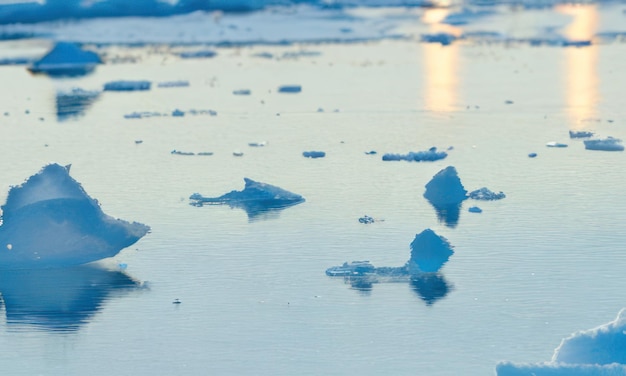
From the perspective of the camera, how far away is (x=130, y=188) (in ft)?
93.8

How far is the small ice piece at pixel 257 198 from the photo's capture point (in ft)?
86.5

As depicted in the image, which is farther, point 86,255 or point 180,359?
point 86,255

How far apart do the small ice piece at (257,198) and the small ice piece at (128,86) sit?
19763 millimetres

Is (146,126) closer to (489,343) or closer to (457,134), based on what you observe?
(457,134)

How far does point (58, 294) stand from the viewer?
20.6m

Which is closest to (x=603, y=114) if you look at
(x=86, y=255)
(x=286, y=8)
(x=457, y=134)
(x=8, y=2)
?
(x=457, y=134)

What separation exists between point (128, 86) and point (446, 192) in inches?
861

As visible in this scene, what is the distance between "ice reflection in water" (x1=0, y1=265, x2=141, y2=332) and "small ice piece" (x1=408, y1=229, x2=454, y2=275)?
4.22 m

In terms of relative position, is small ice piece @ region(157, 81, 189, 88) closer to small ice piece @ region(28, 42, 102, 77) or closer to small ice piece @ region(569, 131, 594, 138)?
small ice piece @ region(28, 42, 102, 77)

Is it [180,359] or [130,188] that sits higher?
[180,359]

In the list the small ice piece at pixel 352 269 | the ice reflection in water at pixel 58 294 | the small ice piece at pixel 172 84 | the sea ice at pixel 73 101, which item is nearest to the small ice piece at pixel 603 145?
the small ice piece at pixel 352 269

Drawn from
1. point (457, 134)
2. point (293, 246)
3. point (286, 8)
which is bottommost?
point (286, 8)

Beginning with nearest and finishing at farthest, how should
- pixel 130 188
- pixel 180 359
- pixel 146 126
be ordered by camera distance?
pixel 180 359, pixel 130 188, pixel 146 126

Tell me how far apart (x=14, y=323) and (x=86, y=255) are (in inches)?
109
